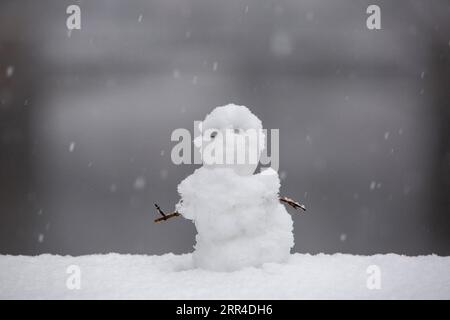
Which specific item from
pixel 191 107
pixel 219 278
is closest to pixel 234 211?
pixel 219 278

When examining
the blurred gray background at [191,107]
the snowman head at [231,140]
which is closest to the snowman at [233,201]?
the snowman head at [231,140]

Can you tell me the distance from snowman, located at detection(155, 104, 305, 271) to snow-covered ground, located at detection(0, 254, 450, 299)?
0.30 feet

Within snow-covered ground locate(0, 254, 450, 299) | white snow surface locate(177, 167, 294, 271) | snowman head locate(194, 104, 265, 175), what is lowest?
snow-covered ground locate(0, 254, 450, 299)

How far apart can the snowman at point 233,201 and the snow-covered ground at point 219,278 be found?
92 millimetres

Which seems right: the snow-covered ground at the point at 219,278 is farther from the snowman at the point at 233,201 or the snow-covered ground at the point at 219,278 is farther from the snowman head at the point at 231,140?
the snowman head at the point at 231,140

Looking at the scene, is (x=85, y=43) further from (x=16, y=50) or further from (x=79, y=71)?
(x=16, y=50)

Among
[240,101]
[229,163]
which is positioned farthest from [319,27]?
[229,163]

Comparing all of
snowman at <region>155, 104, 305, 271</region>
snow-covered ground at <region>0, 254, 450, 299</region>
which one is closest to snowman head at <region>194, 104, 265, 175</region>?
snowman at <region>155, 104, 305, 271</region>

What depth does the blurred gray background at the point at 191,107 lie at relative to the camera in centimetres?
316

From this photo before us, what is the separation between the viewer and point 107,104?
3170 millimetres

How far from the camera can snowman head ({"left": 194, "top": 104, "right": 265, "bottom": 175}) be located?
259cm

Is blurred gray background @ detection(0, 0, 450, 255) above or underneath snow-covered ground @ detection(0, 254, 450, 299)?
above

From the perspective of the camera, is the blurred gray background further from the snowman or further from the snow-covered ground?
the snowman
